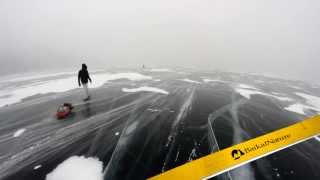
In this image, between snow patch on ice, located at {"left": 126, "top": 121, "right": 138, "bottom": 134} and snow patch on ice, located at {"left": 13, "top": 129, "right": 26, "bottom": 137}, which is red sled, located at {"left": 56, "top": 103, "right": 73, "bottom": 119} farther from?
snow patch on ice, located at {"left": 126, "top": 121, "right": 138, "bottom": 134}

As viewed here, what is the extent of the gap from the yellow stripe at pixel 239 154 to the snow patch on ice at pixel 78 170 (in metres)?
2.47

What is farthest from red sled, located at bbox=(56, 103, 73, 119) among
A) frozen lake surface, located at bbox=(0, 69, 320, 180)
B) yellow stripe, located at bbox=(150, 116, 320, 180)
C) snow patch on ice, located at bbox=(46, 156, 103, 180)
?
yellow stripe, located at bbox=(150, 116, 320, 180)

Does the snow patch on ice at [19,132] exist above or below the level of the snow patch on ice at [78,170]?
above

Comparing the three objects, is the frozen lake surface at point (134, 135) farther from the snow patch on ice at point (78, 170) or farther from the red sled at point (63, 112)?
the red sled at point (63, 112)

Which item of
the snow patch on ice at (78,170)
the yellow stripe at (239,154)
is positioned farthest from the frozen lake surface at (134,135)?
the yellow stripe at (239,154)

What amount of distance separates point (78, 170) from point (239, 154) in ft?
14.0

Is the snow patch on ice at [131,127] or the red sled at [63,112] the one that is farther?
the red sled at [63,112]

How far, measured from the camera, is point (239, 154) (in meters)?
3.25

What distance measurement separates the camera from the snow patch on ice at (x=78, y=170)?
4.16 m

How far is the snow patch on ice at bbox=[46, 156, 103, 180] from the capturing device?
4164mm

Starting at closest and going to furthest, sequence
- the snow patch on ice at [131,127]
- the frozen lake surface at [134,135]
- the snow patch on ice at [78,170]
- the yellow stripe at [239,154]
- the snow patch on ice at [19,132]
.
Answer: the yellow stripe at [239,154] → the snow patch on ice at [78,170] → the frozen lake surface at [134,135] → the snow patch on ice at [19,132] → the snow patch on ice at [131,127]

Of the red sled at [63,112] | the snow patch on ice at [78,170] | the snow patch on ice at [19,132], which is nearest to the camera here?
the snow patch on ice at [78,170]

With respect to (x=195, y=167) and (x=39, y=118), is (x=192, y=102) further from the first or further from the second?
(x=39, y=118)

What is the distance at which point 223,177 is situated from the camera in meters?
4.14
